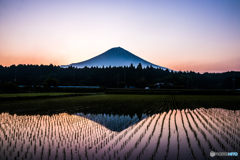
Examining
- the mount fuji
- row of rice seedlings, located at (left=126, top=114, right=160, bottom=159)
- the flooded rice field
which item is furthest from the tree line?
row of rice seedlings, located at (left=126, top=114, right=160, bottom=159)

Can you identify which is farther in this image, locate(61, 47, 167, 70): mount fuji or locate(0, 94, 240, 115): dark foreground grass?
locate(61, 47, 167, 70): mount fuji

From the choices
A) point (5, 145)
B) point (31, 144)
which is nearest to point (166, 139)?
point (31, 144)

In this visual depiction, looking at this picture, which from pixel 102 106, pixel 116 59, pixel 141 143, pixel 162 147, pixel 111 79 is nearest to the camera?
pixel 162 147

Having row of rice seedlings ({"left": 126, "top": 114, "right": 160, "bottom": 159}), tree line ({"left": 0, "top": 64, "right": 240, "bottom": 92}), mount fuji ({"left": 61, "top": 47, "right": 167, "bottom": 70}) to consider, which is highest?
mount fuji ({"left": 61, "top": 47, "right": 167, "bottom": 70})

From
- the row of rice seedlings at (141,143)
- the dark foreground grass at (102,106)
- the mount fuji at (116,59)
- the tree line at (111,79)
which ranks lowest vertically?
the dark foreground grass at (102,106)

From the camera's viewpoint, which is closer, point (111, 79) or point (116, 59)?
point (111, 79)

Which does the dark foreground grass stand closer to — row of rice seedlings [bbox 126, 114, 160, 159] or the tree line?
row of rice seedlings [bbox 126, 114, 160, 159]

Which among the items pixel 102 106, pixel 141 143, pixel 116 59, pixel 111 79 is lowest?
pixel 102 106

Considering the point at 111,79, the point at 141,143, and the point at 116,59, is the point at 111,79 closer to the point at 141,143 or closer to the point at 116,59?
the point at 141,143

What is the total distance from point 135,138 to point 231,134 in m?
3.32

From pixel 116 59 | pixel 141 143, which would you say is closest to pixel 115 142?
pixel 141 143

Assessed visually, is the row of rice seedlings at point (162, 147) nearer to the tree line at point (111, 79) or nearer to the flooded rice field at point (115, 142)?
the flooded rice field at point (115, 142)

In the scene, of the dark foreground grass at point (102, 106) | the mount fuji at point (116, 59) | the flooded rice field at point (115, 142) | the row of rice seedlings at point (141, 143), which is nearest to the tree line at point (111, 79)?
the dark foreground grass at point (102, 106)

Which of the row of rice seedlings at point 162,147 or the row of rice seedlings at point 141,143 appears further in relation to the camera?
the row of rice seedlings at point 141,143
